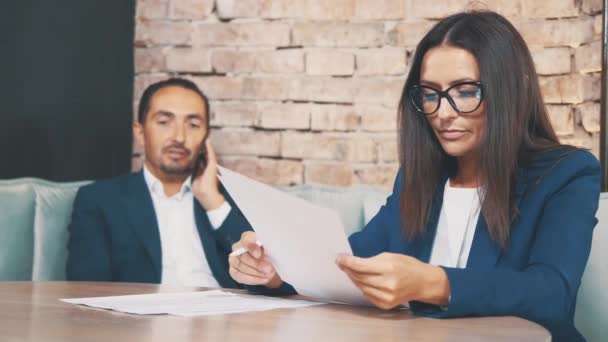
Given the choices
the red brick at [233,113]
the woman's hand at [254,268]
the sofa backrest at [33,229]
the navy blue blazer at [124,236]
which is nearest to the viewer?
the woman's hand at [254,268]

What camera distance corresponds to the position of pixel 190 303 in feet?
4.58

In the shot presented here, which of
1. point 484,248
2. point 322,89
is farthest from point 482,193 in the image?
point 322,89

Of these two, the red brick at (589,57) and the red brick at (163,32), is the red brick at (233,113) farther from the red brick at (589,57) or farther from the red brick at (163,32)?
the red brick at (589,57)

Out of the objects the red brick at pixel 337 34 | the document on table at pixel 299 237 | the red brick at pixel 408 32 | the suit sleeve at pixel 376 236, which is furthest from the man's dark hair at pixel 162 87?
the document on table at pixel 299 237

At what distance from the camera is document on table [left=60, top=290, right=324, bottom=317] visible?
51.2 inches

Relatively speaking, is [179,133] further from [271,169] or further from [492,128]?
[492,128]

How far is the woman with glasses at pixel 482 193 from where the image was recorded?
1.29 meters

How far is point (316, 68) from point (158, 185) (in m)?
0.69

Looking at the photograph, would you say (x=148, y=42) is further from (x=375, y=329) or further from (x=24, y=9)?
(x=375, y=329)

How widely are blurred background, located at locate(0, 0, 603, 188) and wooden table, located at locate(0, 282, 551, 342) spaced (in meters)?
1.54

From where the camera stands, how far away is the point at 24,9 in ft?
9.18

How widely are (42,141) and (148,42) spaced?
0.54 metres

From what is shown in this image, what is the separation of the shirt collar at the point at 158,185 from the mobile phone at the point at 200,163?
0.03m

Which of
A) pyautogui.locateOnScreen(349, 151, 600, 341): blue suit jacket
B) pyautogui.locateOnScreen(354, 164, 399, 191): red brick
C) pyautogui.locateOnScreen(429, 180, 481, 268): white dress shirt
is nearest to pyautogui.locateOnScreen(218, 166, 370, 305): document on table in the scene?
pyautogui.locateOnScreen(349, 151, 600, 341): blue suit jacket
